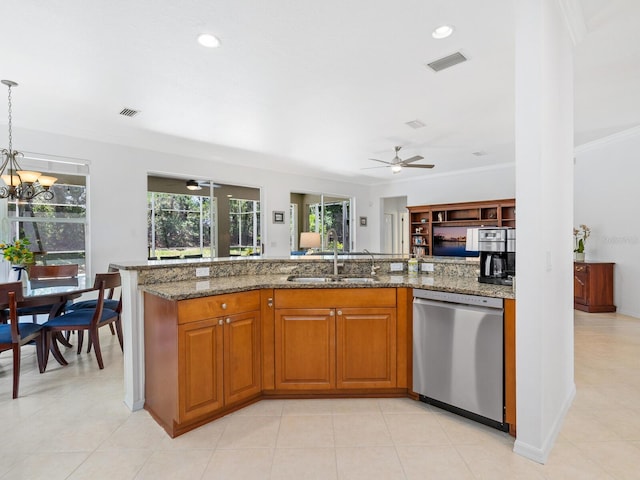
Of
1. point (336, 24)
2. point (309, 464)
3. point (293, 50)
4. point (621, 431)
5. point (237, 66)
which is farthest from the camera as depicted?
point (237, 66)

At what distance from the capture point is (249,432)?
2.10 m

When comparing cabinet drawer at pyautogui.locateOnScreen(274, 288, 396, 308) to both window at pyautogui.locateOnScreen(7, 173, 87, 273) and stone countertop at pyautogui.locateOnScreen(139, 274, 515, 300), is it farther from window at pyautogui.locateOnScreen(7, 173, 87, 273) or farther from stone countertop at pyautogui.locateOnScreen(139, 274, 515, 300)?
window at pyautogui.locateOnScreen(7, 173, 87, 273)

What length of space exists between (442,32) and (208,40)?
1.77 metres

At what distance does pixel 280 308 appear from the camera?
8.18ft

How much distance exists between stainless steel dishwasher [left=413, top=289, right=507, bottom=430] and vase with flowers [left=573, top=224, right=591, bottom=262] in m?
4.73

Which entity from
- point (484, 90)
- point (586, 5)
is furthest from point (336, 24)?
point (484, 90)

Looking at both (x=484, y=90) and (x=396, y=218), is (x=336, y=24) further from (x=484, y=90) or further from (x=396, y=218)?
(x=396, y=218)

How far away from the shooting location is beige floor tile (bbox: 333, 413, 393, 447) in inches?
78.2

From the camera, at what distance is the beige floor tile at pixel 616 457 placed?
67.2 inches

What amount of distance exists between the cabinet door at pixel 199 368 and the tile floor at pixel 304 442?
0.16 meters

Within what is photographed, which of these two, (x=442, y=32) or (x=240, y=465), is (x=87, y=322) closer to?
(x=240, y=465)

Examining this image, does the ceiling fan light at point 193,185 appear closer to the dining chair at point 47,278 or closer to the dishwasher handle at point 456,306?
the dining chair at point 47,278

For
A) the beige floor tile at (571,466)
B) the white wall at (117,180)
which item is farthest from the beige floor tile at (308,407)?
the white wall at (117,180)

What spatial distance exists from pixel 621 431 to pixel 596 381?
85cm
